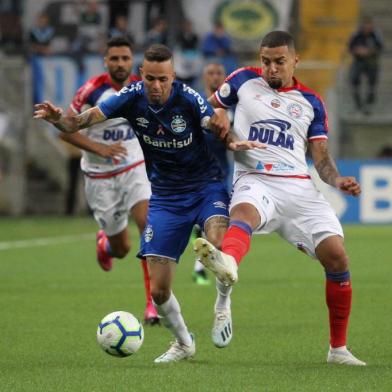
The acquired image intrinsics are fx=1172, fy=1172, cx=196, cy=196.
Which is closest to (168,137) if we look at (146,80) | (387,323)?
(146,80)

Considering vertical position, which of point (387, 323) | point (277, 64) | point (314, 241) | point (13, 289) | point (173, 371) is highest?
point (277, 64)

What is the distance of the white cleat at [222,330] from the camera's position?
7.99m

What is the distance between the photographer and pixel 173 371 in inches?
303

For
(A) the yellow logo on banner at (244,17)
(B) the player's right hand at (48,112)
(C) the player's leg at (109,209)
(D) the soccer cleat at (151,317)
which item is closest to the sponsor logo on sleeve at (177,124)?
(B) the player's right hand at (48,112)

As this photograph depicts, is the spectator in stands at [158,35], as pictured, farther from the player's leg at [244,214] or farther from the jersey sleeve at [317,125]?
the player's leg at [244,214]

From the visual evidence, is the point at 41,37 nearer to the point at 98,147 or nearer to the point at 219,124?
the point at 98,147

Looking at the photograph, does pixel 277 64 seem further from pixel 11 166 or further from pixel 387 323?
pixel 11 166

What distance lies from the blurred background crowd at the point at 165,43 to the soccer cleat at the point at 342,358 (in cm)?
1696

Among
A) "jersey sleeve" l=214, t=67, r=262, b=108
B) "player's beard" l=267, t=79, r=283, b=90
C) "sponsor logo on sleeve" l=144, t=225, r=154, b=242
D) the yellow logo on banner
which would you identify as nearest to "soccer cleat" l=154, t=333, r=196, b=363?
"sponsor logo on sleeve" l=144, t=225, r=154, b=242

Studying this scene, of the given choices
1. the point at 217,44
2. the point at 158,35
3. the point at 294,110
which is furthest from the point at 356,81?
the point at 294,110

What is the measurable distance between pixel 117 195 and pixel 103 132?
682 mm

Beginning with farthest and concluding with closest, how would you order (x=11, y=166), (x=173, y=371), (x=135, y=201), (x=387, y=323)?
(x=11, y=166), (x=135, y=201), (x=387, y=323), (x=173, y=371)

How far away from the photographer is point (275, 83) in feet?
27.1

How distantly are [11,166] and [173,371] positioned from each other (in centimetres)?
1882
